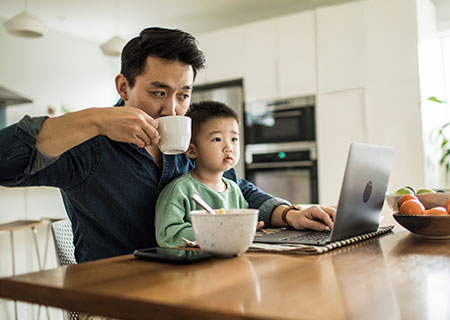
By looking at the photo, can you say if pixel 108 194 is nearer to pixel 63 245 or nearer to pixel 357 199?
pixel 63 245

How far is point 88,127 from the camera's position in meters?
0.91

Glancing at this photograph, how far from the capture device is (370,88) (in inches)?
152

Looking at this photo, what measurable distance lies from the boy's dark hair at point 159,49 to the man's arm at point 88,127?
1.22ft

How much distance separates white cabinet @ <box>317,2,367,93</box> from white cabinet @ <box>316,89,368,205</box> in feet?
0.35

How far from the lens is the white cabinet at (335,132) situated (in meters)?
3.92

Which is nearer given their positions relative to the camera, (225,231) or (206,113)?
(225,231)

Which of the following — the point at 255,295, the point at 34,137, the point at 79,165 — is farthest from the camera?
the point at 79,165

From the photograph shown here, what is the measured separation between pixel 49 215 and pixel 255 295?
505 cm

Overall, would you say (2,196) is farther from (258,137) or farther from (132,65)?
(132,65)

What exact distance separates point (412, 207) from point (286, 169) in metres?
3.14

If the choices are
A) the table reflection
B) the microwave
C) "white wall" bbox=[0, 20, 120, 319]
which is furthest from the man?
"white wall" bbox=[0, 20, 120, 319]

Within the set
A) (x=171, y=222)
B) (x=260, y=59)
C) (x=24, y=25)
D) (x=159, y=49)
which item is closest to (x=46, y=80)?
(x=24, y=25)

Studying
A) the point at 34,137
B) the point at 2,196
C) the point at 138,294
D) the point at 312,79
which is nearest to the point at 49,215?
the point at 2,196

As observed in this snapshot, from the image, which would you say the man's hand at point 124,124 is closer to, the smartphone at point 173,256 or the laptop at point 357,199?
the smartphone at point 173,256
